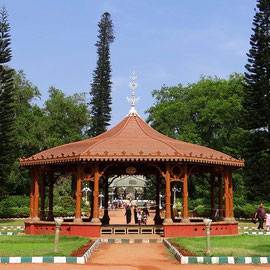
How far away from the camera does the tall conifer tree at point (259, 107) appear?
29147mm

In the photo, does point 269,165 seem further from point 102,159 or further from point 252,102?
point 102,159

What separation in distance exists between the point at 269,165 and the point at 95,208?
17.2 metres

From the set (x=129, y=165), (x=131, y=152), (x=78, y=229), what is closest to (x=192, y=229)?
(x=131, y=152)

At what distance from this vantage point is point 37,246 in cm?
1217

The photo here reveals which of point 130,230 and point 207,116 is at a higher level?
point 207,116

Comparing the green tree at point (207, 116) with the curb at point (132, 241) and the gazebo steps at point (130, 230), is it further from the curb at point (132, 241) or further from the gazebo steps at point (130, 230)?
the curb at point (132, 241)

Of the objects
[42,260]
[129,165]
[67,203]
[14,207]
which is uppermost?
[129,165]

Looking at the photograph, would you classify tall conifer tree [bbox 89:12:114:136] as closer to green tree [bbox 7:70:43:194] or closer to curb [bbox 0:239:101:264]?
green tree [bbox 7:70:43:194]

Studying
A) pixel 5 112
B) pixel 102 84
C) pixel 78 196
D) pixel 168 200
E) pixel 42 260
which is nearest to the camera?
pixel 42 260

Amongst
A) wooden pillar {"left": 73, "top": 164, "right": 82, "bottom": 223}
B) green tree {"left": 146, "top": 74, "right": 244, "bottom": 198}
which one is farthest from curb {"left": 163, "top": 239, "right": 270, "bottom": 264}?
green tree {"left": 146, "top": 74, "right": 244, "bottom": 198}

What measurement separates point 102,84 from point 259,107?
17790 mm

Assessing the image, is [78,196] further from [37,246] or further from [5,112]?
[5,112]

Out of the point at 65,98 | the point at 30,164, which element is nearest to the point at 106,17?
the point at 65,98

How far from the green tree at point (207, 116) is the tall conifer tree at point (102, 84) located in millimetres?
5611
